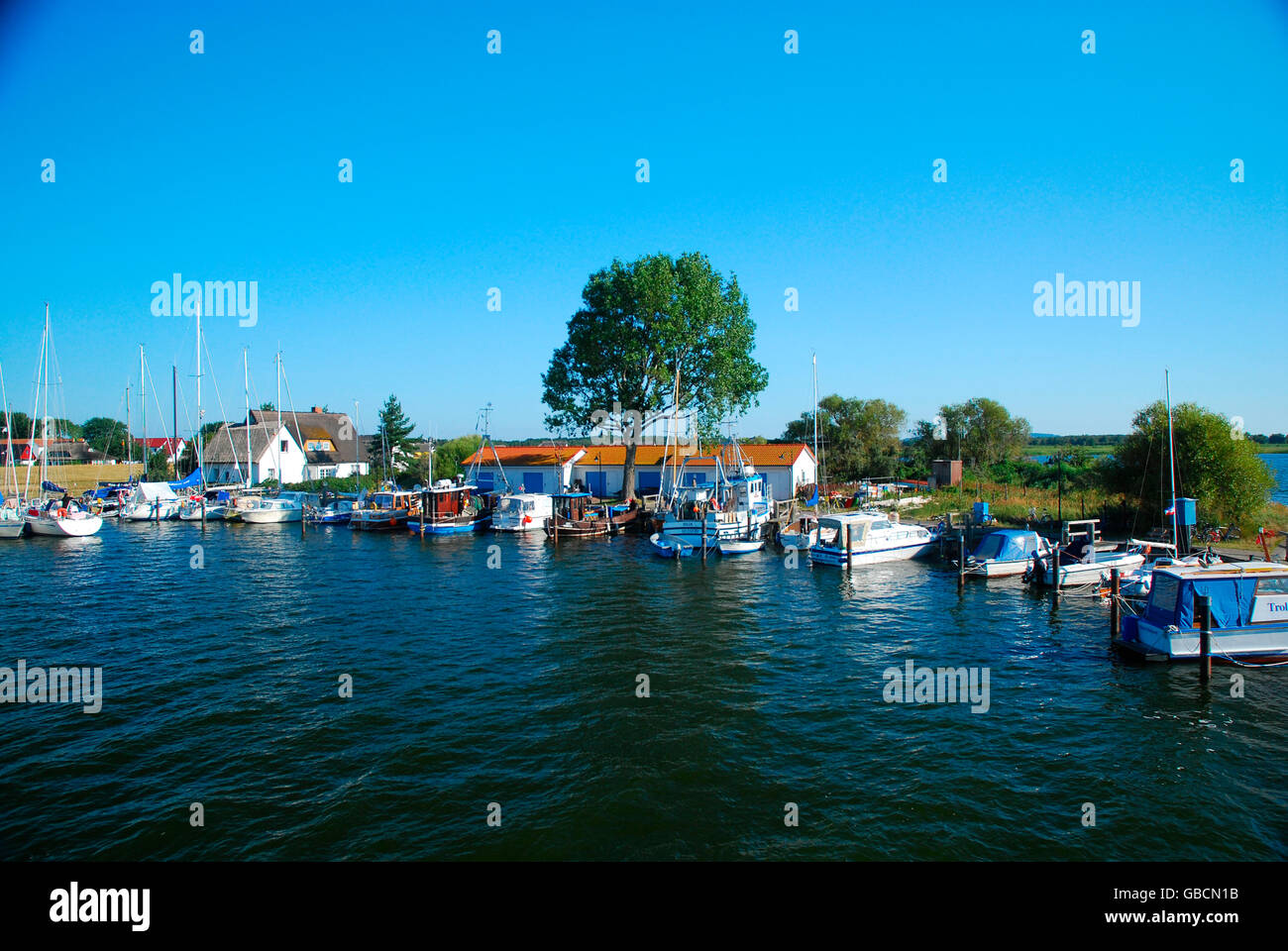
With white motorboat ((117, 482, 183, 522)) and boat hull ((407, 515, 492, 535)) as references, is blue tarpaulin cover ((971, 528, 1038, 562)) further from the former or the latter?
white motorboat ((117, 482, 183, 522))

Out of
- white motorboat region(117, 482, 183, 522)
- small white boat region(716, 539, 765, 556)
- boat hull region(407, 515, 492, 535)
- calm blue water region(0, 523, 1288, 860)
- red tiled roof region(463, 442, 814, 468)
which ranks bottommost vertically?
calm blue water region(0, 523, 1288, 860)

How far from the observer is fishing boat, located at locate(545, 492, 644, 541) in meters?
44.6

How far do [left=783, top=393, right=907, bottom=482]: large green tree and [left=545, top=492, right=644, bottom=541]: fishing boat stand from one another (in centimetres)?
2221

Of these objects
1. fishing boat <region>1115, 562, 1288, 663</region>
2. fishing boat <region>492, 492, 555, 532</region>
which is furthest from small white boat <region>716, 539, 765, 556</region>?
fishing boat <region>1115, 562, 1288, 663</region>

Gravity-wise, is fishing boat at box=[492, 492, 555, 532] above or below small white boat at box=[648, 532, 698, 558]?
above

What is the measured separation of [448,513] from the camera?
4856cm

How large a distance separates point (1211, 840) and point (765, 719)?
765 cm

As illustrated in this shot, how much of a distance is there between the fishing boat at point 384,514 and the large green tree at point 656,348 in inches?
470

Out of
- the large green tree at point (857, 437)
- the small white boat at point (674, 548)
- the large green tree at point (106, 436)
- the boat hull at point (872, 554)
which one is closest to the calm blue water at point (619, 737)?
the boat hull at point (872, 554)

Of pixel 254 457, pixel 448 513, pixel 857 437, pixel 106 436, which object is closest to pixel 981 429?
pixel 857 437

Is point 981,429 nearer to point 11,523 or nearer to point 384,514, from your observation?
point 384,514

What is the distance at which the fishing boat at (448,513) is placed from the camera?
4669cm

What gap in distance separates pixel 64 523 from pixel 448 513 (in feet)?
78.0
